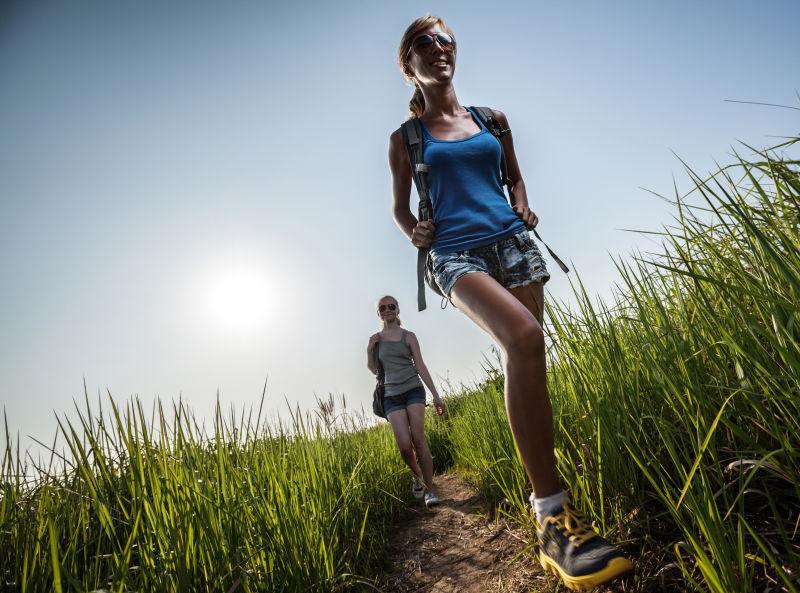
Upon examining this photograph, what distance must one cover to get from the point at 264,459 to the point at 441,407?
300cm

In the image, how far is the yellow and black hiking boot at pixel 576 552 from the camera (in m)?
1.22

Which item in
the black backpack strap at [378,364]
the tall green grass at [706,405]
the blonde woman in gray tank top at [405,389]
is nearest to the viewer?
the tall green grass at [706,405]

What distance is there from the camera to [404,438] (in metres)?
4.39

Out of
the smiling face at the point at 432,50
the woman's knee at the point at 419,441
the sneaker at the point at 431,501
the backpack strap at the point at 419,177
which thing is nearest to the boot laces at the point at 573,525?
the backpack strap at the point at 419,177

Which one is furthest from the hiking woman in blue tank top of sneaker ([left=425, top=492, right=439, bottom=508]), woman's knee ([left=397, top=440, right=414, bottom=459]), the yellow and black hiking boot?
woman's knee ([left=397, top=440, right=414, bottom=459])

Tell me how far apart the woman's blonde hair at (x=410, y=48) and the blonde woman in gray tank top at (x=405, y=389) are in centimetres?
298

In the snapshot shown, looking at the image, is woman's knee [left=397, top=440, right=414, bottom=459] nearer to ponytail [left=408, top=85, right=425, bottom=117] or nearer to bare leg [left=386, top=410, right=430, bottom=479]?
bare leg [left=386, top=410, right=430, bottom=479]

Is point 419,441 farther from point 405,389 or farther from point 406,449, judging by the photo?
point 405,389

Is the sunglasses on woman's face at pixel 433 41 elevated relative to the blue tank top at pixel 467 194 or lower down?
elevated

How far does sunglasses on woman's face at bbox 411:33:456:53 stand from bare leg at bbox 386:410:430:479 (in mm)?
3441

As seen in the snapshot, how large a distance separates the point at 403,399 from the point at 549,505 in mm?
3463

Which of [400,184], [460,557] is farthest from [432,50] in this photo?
[460,557]

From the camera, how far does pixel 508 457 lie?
7.75 ft

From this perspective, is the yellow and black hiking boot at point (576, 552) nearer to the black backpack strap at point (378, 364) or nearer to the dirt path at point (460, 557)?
the dirt path at point (460, 557)
